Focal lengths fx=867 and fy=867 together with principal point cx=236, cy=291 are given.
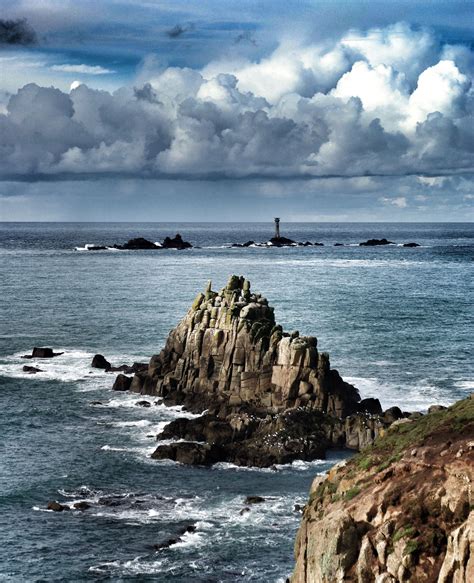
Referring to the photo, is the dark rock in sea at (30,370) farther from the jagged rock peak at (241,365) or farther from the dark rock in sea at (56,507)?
the dark rock in sea at (56,507)

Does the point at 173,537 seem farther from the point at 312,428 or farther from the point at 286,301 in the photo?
the point at 286,301

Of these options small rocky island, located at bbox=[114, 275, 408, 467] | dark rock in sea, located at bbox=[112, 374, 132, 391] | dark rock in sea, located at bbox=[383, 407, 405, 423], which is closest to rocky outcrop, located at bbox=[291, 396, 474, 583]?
small rocky island, located at bbox=[114, 275, 408, 467]

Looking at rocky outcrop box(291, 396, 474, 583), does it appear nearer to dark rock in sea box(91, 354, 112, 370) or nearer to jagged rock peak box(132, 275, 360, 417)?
jagged rock peak box(132, 275, 360, 417)

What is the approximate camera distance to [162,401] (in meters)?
83.6

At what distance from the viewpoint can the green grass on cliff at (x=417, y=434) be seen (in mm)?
38906

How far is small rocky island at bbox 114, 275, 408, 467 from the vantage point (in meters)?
68.5

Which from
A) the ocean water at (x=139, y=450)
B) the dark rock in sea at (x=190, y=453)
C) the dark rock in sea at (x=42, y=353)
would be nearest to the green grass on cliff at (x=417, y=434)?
the ocean water at (x=139, y=450)

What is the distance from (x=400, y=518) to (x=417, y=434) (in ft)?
24.7

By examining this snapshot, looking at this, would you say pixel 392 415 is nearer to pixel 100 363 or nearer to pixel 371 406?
pixel 371 406

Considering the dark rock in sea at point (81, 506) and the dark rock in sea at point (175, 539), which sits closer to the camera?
the dark rock in sea at point (175, 539)

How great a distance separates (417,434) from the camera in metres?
41.1

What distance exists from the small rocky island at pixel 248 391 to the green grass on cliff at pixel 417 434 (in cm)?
2481

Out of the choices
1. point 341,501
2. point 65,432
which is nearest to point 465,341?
point 65,432

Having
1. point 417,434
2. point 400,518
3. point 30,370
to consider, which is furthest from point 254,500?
point 30,370
